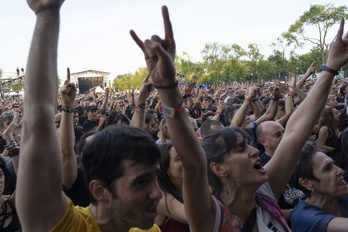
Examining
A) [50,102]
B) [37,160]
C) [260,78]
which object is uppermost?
[50,102]

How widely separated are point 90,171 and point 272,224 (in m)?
1.21

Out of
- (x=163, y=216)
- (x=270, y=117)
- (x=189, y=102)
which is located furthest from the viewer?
(x=189, y=102)

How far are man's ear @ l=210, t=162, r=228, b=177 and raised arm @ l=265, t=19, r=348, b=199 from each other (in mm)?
389

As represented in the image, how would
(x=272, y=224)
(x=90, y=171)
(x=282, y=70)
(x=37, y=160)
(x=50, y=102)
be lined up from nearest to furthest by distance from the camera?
(x=37, y=160) → (x=50, y=102) → (x=90, y=171) → (x=272, y=224) → (x=282, y=70)

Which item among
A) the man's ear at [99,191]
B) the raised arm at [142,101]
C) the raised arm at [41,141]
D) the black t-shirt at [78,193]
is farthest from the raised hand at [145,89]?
the raised arm at [41,141]

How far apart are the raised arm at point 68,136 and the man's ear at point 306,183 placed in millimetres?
1890

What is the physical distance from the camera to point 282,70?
175ft

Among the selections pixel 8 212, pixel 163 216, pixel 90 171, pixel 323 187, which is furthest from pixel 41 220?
pixel 323 187

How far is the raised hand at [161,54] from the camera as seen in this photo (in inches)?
57.1

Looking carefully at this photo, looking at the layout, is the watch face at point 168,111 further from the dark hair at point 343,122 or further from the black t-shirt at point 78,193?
the dark hair at point 343,122

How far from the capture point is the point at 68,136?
8.95 ft

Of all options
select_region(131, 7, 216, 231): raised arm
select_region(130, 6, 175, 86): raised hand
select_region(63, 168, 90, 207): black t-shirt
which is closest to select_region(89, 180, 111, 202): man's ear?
select_region(131, 7, 216, 231): raised arm

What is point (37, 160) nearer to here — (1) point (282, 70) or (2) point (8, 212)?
(2) point (8, 212)

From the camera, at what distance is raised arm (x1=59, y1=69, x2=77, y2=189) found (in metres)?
2.73
